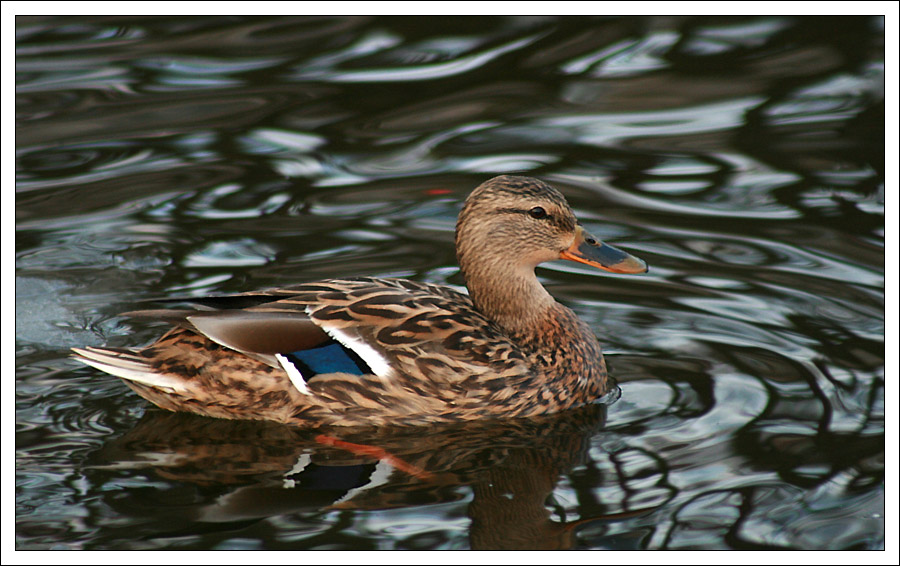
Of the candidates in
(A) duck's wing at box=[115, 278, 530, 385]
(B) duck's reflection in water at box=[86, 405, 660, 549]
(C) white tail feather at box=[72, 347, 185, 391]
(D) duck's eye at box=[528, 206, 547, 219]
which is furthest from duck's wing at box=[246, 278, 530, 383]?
(D) duck's eye at box=[528, 206, 547, 219]

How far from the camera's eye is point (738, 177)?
10.2m

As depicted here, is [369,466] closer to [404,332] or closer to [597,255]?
[404,332]

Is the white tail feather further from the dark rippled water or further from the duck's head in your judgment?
the duck's head

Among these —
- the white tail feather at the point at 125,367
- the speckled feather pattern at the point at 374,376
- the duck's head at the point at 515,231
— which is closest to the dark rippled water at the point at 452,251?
the speckled feather pattern at the point at 374,376

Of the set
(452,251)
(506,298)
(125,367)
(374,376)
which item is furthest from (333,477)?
(452,251)

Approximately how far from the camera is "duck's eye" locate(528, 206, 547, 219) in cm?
746

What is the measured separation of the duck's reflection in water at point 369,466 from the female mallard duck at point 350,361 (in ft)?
0.34

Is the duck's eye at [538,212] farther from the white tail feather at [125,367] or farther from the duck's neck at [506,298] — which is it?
the white tail feather at [125,367]

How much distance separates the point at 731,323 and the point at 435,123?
4.37 meters

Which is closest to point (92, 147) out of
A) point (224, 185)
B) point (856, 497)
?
point (224, 185)

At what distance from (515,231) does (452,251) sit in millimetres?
1869

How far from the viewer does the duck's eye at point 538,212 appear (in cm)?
746

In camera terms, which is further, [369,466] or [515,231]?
[515,231]

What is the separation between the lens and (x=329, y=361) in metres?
7.12
